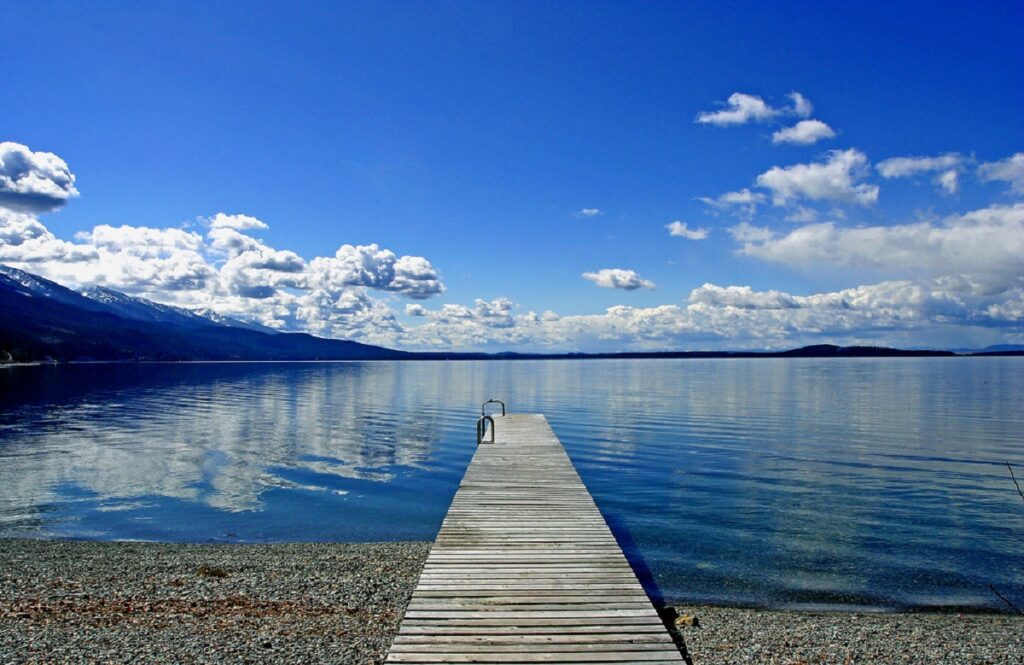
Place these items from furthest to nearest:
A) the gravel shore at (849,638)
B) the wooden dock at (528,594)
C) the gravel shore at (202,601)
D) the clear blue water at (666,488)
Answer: the clear blue water at (666,488)
the gravel shore at (849,638)
the gravel shore at (202,601)
the wooden dock at (528,594)

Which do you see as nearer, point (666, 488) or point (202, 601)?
point (202, 601)

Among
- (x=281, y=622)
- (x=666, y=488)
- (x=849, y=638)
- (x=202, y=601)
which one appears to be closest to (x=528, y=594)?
(x=281, y=622)

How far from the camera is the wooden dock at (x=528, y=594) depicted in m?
8.88

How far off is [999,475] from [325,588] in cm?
2967

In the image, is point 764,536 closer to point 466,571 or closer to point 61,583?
point 466,571

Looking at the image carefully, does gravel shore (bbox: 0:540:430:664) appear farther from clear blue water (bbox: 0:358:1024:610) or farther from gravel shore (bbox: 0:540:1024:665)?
clear blue water (bbox: 0:358:1024:610)

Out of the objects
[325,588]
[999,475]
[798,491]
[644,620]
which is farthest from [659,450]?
[644,620]

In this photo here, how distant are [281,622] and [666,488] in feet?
58.1

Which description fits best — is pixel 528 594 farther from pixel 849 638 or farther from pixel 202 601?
pixel 202 601

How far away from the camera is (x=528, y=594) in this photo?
10.8m

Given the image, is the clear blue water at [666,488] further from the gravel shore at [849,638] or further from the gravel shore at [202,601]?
the gravel shore at [202,601]

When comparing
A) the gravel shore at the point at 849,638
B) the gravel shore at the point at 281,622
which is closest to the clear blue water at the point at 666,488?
the gravel shore at the point at 849,638

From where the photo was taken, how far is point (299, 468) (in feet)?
107

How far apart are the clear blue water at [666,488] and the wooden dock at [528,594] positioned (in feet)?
11.0
